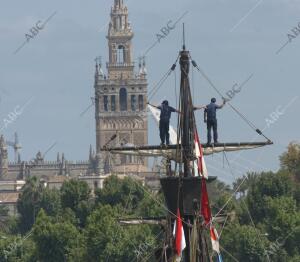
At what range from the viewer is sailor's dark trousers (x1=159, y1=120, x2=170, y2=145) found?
227 feet

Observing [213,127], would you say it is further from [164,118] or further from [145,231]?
[145,231]

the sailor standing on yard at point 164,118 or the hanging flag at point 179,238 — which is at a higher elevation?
the sailor standing on yard at point 164,118

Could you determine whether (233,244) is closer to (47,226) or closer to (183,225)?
(47,226)

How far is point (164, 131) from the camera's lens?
69.6m

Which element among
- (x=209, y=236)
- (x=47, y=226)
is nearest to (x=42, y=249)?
(x=47, y=226)

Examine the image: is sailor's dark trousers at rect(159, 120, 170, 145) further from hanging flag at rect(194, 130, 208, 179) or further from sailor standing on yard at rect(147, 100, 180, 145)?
hanging flag at rect(194, 130, 208, 179)

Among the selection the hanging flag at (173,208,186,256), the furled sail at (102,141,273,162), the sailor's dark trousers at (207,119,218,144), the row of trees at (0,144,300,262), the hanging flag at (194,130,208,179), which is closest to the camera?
the hanging flag at (173,208,186,256)

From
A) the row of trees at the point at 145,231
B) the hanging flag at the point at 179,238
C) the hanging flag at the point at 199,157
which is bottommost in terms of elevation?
the hanging flag at the point at 179,238

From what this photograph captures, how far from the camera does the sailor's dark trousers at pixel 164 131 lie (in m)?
69.2

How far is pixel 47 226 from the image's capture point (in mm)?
163500

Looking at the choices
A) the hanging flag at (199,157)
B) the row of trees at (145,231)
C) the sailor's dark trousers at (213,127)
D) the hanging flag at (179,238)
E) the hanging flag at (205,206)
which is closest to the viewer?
the hanging flag at (179,238)

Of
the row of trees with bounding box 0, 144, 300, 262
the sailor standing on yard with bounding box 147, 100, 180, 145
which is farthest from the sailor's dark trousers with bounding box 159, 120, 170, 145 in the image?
the row of trees with bounding box 0, 144, 300, 262

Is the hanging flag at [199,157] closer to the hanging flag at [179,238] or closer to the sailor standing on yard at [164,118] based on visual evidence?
the sailor standing on yard at [164,118]

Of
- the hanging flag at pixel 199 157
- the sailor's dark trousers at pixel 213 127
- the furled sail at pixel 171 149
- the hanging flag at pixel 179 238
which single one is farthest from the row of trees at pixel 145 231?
the hanging flag at pixel 179 238
